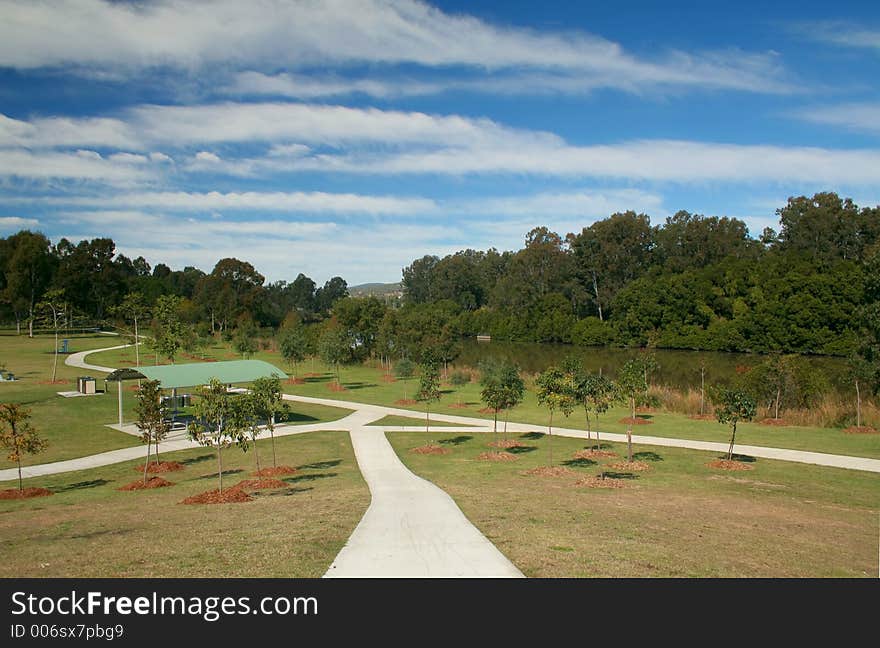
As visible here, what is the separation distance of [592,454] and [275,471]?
9.87 metres

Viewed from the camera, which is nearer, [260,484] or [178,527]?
[178,527]

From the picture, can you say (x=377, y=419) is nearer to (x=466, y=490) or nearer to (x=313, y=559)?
(x=466, y=490)

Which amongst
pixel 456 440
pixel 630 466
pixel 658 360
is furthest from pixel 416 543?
pixel 658 360

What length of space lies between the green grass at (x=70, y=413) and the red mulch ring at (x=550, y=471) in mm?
13925

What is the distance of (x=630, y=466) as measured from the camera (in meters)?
18.2

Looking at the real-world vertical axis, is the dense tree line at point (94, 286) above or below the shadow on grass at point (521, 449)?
above

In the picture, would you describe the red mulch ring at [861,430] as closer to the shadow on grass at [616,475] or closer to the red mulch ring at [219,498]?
the shadow on grass at [616,475]

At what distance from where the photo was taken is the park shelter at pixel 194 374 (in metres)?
26.8

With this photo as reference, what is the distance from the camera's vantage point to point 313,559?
920 cm

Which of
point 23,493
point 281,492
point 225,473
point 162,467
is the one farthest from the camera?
point 162,467

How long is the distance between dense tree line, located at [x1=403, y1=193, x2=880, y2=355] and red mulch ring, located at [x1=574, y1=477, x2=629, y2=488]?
4540 centimetres

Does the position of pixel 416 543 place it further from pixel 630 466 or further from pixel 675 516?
pixel 630 466

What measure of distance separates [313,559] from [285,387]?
3398 cm

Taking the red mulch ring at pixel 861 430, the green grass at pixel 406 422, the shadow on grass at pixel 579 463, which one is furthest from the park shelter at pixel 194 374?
the red mulch ring at pixel 861 430
